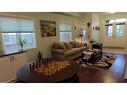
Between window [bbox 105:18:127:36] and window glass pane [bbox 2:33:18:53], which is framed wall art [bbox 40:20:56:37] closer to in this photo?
window glass pane [bbox 2:33:18:53]

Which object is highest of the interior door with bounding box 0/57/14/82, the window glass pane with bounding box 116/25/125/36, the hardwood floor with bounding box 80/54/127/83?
the window glass pane with bounding box 116/25/125/36

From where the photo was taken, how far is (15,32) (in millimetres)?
3656

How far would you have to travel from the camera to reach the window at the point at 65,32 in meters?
5.78

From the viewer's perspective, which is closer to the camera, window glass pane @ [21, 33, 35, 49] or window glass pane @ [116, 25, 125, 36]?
window glass pane @ [21, 33, 35, 49]

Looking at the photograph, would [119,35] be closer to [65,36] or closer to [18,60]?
[65,36]

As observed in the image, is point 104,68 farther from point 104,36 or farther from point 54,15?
point 104,36

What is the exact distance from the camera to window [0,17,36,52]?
10.7 ft

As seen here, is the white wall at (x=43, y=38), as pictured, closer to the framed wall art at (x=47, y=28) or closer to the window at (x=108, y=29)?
the framed wall art at (x=47, y=28)

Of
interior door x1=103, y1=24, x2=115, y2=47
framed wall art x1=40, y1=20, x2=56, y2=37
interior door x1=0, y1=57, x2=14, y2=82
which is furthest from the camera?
interior door x1=103, y1=24, x2=115, y2=47

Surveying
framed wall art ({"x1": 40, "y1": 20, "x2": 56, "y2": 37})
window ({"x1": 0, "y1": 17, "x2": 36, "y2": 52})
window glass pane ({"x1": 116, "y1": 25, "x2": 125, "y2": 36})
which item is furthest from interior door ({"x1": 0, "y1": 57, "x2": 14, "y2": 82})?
window glass pane ({"x1": 116, "y1": 25, "x2": 125, "y2": 36})

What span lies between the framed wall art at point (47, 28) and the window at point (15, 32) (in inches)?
18.9

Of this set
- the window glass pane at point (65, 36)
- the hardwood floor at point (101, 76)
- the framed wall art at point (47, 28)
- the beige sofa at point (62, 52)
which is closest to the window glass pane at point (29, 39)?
the framed wall art at point (47, 28)

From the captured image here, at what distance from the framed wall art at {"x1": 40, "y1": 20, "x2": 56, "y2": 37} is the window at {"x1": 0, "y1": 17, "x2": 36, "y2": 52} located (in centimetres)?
48

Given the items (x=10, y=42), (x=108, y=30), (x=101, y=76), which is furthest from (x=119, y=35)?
(x=10, y=42)
